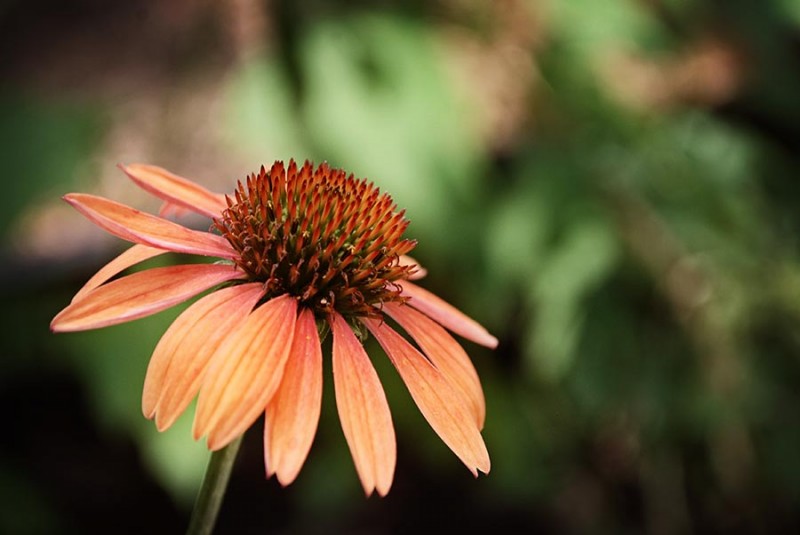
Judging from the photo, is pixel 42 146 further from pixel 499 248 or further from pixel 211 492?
pixel 211 492

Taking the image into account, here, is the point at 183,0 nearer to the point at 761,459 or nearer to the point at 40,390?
the point at 40,390

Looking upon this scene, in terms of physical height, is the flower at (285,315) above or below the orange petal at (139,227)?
below

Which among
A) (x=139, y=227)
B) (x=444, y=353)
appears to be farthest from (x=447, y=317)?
(x=139, y=227)

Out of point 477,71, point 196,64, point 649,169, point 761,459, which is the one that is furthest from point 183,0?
point 761,459

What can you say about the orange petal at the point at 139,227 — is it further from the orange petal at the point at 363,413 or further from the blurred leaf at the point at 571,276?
the blurred leaf at the point at 571,276

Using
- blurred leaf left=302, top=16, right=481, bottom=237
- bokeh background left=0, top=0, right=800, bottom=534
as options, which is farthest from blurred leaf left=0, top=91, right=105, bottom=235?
blurred leaf left=302, top=16, right=481, bottom=237

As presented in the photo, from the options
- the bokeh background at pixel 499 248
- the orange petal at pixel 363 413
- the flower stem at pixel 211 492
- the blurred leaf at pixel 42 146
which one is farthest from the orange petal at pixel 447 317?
the blurred leaf at pixel 42 146
